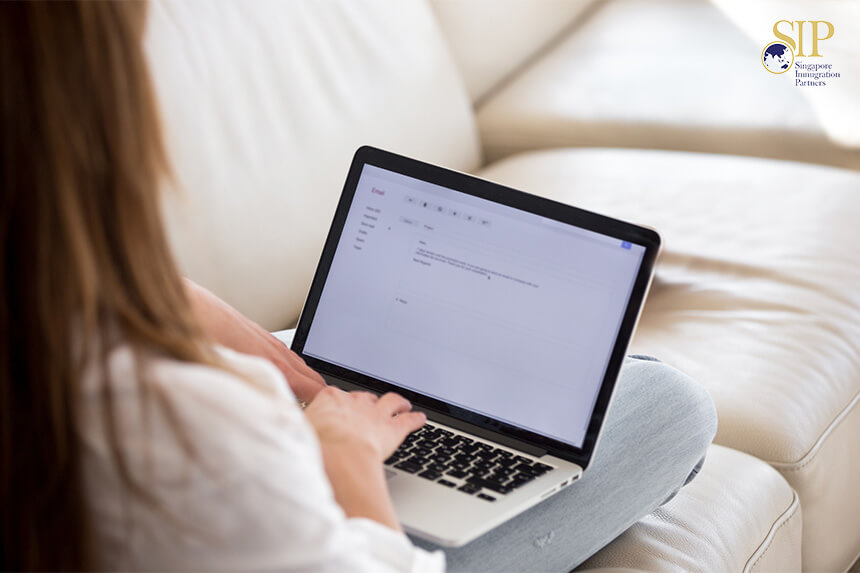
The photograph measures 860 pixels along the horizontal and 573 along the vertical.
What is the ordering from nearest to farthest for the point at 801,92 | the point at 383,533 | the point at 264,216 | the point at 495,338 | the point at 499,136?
the point at 383,533, the point at 495,338, the point at 264,216, the point at 801,92, the point at 499,136

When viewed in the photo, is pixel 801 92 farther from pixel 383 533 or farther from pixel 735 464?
pixel 383 533

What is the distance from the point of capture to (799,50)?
6.45 ft

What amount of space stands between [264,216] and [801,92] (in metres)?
1.10

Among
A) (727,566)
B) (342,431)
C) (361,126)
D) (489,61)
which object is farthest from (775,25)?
(342,431)

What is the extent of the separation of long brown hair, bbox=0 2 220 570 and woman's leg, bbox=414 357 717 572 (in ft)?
1.28

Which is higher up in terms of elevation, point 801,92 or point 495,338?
point 801,92

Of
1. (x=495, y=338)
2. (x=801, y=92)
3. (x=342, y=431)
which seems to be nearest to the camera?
(x=342, y=431)

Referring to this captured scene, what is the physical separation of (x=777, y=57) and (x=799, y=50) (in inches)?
2.5

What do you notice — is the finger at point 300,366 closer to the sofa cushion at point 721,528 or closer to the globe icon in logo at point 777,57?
the sofa cushion at point 721,528

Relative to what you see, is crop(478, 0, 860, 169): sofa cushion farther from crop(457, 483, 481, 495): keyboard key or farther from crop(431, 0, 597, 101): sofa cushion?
crop(457, 483, 481, 495): keyboard key

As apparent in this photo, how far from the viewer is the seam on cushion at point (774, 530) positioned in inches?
41.3

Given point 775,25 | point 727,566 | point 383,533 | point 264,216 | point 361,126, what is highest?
point 775,25

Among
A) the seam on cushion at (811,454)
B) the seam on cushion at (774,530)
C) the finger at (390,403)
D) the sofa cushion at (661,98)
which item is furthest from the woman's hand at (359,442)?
the sofa cushion at (661,98)

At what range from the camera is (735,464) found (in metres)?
1.13
